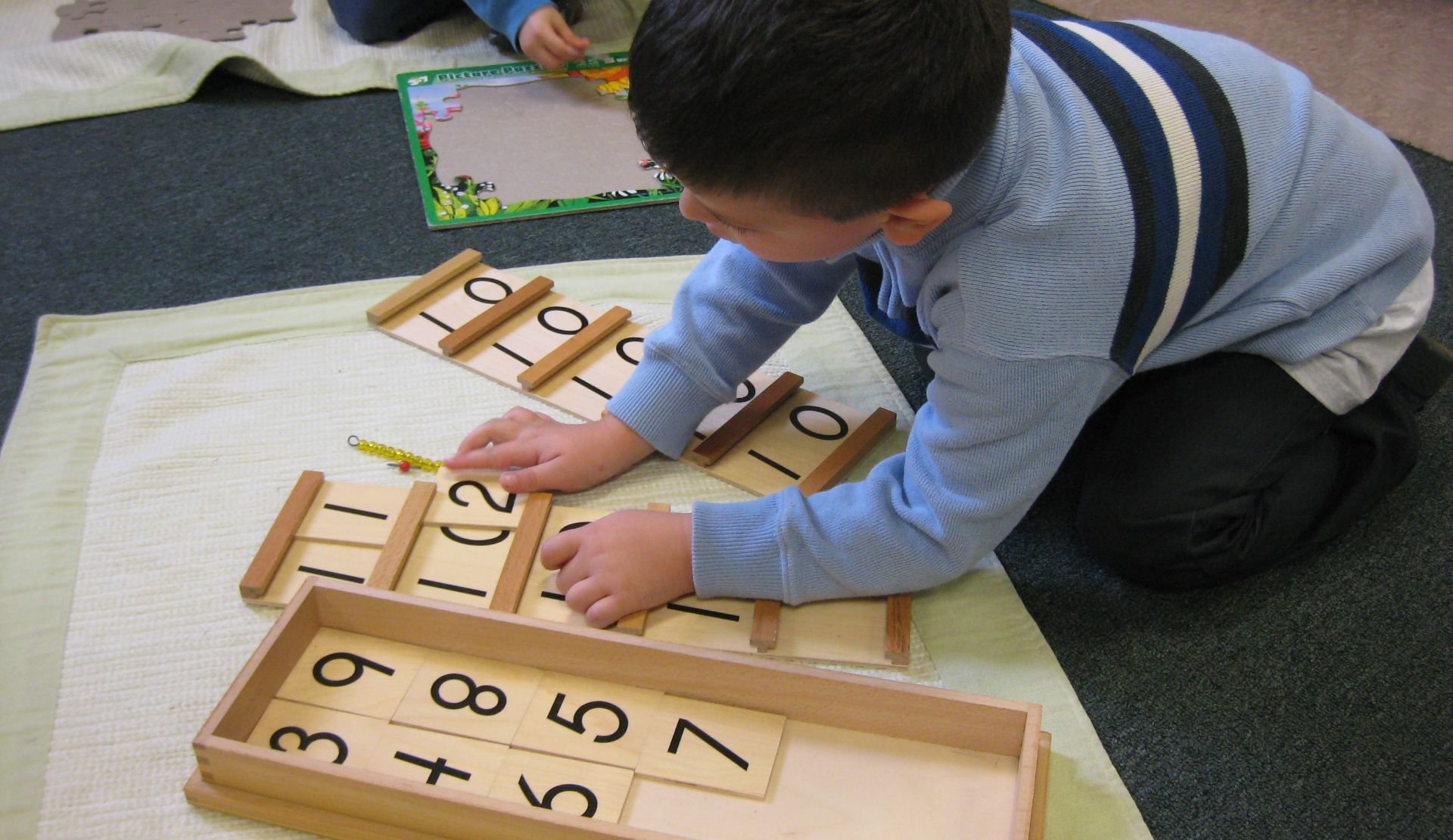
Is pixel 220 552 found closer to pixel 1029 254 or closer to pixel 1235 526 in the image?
pixel 1029 254

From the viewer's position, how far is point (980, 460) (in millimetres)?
767

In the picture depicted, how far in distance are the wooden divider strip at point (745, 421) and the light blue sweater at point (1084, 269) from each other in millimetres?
159

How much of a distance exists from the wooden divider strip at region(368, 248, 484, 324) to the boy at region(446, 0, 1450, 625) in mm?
247

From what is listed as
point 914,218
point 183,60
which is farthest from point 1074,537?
point 183,60

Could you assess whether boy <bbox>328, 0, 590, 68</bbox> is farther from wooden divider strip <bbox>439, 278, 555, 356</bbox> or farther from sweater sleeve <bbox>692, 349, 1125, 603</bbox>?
sweater sleeve <bbox>692, 349, 1125, 603</bbox>

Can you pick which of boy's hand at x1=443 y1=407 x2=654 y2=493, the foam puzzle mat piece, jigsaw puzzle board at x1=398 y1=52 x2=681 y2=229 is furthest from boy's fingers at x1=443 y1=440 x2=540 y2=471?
the foam puzzle mat piece

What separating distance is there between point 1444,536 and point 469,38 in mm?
1424

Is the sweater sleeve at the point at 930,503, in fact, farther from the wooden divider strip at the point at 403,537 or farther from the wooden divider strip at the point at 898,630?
the wooden divider strip at the point at 403,537

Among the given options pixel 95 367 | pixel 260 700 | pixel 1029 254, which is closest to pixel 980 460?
pixel 1029 254

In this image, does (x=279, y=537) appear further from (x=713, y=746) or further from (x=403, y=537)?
(x=713, y=746)

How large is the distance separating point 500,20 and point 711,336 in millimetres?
878

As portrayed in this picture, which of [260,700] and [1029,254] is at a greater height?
[1029,254]

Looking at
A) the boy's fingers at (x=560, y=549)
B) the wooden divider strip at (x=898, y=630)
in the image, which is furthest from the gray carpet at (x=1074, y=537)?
the boy's fingers at (x=560, y=549)

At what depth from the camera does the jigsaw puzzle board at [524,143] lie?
53.8 inches
